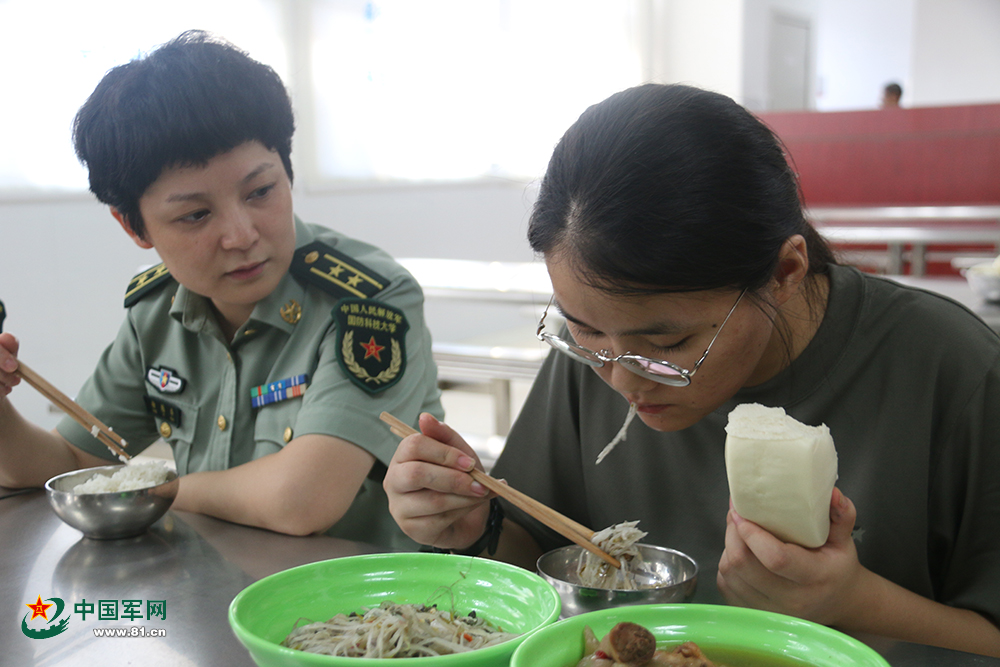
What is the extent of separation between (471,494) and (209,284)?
71 cm

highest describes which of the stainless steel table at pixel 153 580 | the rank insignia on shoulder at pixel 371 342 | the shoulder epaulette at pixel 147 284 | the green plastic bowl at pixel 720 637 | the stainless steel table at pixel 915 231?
the shoulder epaulette at pixel 147 284

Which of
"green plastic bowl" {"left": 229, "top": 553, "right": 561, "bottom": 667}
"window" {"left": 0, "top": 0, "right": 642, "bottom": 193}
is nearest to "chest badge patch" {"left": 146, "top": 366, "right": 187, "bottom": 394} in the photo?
"green plastic bowl" {"left": 229, "top": 553, "right": 561, "bottom": 667}

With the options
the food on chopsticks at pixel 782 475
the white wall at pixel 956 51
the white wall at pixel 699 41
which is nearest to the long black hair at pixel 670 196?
the food on chopsticks at pixel 782 475

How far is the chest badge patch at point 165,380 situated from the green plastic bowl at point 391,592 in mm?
873

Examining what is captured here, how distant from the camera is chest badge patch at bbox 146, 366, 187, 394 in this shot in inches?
67.2

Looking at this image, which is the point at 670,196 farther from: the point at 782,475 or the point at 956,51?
the point at 956,51

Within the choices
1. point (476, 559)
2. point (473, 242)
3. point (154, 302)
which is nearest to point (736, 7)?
point (473, 242)

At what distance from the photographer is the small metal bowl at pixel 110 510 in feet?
4.02

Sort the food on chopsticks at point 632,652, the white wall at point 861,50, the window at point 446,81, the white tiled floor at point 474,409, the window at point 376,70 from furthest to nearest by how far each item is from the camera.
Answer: the white wall at point 861,50 < the window at point 446,81 < the white tiled floor at point 474,409 < the window at point 376,70 < the food on chopsticks at point 632,652

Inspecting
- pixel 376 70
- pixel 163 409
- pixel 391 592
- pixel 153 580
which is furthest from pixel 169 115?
pixel 376 70

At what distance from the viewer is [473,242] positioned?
26.0ft

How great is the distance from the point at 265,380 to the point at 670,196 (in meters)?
0.99

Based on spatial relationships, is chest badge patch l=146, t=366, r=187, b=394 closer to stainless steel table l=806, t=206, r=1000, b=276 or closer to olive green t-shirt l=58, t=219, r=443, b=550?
olive green t-shirt l=58, t=219, r=443, b=550
